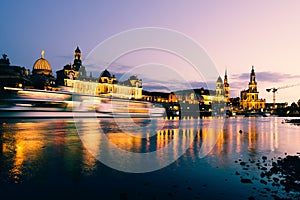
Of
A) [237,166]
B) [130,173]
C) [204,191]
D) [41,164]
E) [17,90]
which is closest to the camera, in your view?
[204,191]

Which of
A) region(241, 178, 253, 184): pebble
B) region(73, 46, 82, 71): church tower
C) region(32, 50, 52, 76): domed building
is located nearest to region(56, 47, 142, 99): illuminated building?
region(73, 46, 82, 71): church tower

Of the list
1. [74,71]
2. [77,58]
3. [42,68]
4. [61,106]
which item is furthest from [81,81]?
[61,106]

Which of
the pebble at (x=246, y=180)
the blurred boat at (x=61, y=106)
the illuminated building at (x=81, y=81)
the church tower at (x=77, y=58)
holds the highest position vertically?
the church tower at (x=77, y=58)

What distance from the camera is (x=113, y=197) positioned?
33.1ft

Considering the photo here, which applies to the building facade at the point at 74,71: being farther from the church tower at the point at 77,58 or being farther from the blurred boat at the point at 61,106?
the blurred boat at the point at 61,106

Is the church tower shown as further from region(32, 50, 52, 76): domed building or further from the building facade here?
region(32, 50, 52, 76): domed building

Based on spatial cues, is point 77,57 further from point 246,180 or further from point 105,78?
point 246,180

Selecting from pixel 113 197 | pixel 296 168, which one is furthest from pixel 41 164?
pixel 296 168

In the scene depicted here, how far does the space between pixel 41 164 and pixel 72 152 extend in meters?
4.51

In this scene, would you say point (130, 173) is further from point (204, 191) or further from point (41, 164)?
point (41, 164)

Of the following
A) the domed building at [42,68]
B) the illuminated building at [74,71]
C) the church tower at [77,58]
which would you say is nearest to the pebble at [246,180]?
the illuminated building at [74,71]

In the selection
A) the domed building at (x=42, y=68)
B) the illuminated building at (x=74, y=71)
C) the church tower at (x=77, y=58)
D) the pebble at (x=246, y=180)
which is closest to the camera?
the pebble at (x=246, y=180)

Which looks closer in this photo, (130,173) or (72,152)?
(130,173)

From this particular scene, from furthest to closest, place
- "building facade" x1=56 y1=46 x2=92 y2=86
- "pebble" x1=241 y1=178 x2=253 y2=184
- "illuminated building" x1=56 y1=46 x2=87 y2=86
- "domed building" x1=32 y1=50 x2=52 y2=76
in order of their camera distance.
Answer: "building facade" x1=56 y1=46 x2=92 y2=86, "illuminated building" x1=56 y1=46 x2=87 y2=86, "domed building" x1=32 y1=50 x2=52 y2=76, "pebble" x1=241 y1=178 x2=253 y2=184
